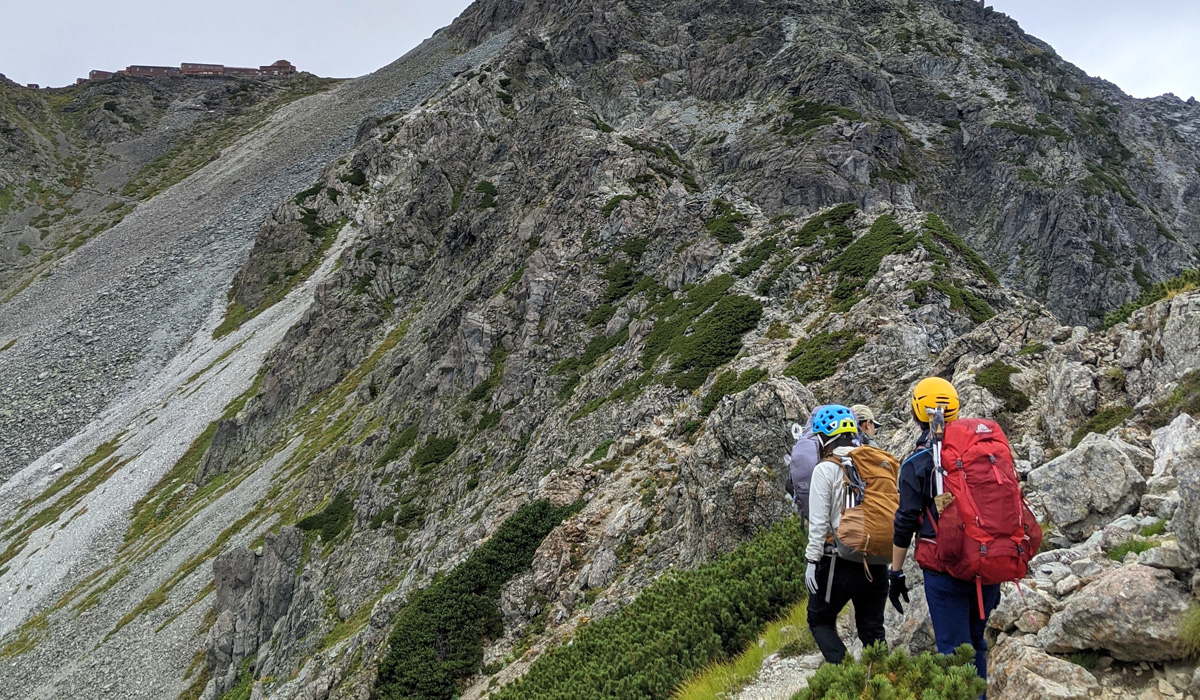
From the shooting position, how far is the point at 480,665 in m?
17.1

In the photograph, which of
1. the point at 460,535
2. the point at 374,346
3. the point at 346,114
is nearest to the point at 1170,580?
the point at 460,535

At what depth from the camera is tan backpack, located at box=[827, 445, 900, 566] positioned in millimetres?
5973

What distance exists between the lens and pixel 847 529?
19.9 ft

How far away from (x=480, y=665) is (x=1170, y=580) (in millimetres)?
15900

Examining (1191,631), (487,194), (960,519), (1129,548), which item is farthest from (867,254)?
(487,194)

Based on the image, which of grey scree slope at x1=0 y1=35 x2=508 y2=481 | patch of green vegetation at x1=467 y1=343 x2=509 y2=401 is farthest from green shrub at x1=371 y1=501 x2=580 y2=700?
grey scree slope at x1=0 y1=35 x2=508 y2=481

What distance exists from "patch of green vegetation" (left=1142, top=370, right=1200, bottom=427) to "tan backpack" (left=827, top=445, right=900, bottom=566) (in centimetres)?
494

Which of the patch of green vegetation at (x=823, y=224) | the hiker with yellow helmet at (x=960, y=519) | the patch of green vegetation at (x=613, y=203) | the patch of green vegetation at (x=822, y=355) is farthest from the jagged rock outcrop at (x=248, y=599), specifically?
the hiker with yellow helmet at (x=960, y=519)

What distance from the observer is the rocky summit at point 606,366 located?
959 cm

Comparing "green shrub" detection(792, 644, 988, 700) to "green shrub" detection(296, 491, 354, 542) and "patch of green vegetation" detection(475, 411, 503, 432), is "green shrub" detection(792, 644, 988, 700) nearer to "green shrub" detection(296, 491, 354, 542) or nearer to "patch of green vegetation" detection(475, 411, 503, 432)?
"patch of green vegetation" detection(475, 411, 503, 432)

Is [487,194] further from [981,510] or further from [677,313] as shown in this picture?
[981,510]

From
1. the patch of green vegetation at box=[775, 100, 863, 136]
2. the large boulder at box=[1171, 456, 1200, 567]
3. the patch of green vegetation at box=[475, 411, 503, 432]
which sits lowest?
the large boulder at box=[1171, 456, 1200, 567]

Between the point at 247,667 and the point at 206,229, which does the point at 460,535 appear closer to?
the point at 247,667

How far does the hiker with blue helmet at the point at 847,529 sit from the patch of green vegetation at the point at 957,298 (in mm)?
16637
